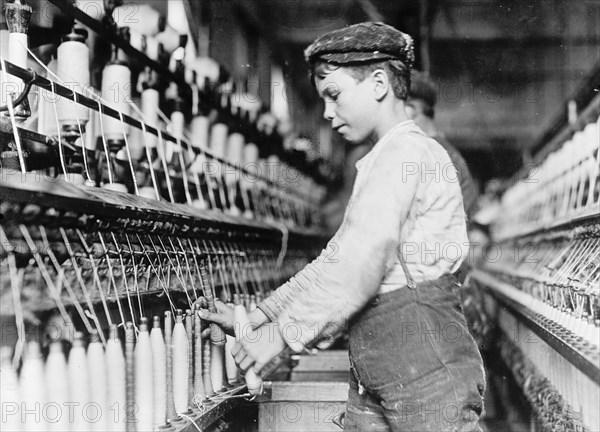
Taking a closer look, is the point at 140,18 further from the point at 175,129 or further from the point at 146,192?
the point at 146,192

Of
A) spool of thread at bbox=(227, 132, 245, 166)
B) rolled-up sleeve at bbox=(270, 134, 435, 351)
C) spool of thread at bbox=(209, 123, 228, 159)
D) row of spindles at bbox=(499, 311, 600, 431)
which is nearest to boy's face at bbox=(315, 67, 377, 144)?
rolled-up sleeve at bbox=(270, 134, 435, 351)

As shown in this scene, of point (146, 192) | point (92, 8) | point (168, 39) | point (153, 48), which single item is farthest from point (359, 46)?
point (168, 39)

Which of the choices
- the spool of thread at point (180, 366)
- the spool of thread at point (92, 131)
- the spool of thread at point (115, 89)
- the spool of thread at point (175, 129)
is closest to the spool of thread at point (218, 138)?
the spool of thread at point (175, 129)

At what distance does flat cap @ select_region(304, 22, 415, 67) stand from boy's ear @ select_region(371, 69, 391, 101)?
0.11 feet

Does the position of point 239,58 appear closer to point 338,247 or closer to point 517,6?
point 517,6

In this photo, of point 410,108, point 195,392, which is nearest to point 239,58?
point 410,108

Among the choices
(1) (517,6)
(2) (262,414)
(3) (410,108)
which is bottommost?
(2) (262,414)

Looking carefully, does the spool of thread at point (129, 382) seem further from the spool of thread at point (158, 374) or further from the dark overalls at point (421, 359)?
the dark overalls at point (421, 359)

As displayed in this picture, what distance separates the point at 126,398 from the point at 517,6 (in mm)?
3683

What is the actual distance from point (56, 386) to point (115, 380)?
198 mm

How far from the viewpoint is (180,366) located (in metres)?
2.23

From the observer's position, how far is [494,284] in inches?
268

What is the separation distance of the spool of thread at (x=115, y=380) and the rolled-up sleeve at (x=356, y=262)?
0.41 m

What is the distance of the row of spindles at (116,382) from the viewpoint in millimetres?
1658
